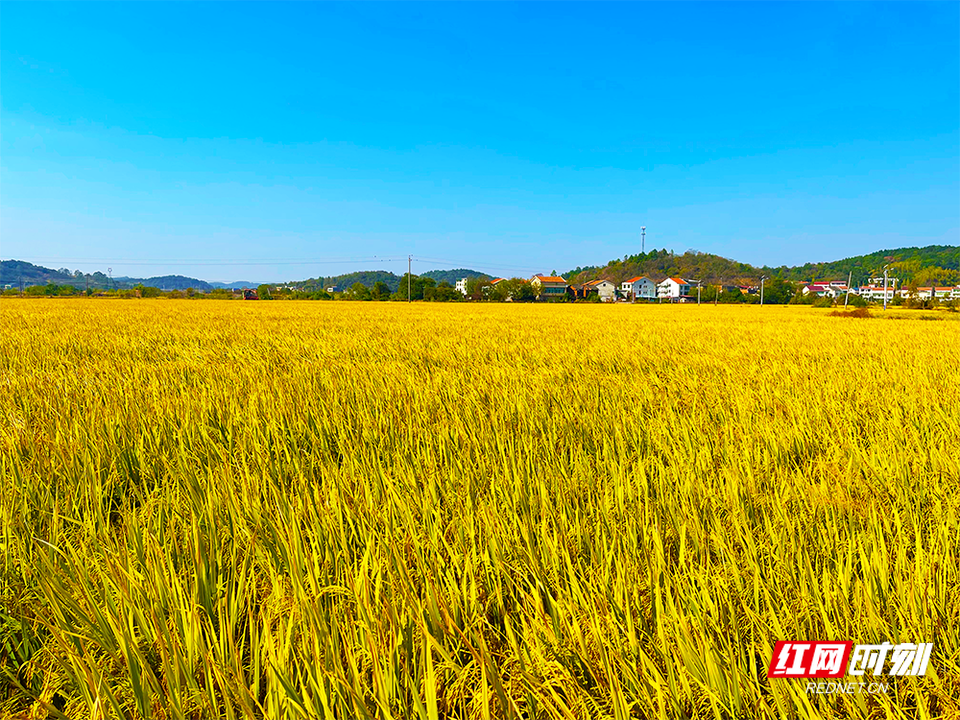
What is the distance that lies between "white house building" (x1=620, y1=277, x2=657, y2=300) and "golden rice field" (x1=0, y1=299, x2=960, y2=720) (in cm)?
12008

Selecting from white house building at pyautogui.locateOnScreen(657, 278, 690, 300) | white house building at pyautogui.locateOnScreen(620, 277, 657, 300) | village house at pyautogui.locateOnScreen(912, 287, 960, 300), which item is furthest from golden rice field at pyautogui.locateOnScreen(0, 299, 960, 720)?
village house at pyautogui.locateOnScreen(912, 287, 960, 300)

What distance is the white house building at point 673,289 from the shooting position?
4486 inches

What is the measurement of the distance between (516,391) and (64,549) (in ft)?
8.88

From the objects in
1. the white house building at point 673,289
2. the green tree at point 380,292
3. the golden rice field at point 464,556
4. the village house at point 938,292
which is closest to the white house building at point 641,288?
the white house building at point 673,289

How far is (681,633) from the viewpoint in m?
0.91

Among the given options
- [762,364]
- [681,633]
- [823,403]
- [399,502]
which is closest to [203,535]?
[399,502]

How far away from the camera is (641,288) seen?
12119 centimetres

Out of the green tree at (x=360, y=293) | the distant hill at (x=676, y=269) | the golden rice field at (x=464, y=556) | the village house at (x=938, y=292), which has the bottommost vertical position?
the golden rice field at (x=464, y=556)

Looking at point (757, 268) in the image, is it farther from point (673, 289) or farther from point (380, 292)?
point (380, 292)

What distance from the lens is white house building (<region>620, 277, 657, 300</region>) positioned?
387 ft

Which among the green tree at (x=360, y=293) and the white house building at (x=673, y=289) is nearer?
the green tree at (x=360, y=293)

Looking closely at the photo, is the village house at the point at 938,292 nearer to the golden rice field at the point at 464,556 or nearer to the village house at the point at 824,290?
the village house at the point at 824,290

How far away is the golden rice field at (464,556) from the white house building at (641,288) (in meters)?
120

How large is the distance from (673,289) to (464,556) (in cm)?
12719
